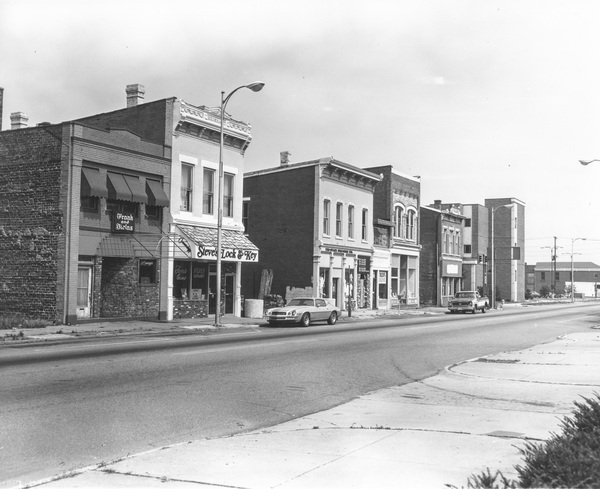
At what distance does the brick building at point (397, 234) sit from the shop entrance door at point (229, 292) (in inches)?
645

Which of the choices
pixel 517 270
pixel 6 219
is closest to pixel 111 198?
pixel 6 219

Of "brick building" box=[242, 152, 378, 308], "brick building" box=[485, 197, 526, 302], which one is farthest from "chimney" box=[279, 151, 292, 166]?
"brick building" box=[485, 197, 526, 302]

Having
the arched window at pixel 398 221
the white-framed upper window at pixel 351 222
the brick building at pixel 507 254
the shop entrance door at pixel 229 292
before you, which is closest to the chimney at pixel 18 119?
the shop entrance door at pixel 229 292

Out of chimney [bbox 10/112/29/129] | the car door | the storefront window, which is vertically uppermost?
chimney [bbox 10/112/29/129]

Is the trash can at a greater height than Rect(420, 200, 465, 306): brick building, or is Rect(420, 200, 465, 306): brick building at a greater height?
Rect(420, 200, 465, 306): brick building

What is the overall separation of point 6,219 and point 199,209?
336 inches

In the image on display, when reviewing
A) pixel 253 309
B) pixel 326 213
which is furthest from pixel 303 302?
pixel 326 213

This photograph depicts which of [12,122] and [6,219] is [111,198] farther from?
[12,122]

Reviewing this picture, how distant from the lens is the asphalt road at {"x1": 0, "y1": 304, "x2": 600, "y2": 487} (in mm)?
7977

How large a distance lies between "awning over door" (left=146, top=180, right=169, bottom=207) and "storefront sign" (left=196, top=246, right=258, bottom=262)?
A: 2504 millimetres

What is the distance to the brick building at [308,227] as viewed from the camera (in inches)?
1638

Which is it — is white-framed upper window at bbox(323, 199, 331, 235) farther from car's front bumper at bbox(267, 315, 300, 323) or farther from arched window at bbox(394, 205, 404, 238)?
car's front bumper at bbox(267, 315, 300, 323)

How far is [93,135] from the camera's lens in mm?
26797

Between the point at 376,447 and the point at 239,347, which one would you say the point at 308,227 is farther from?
the point at 376,447
